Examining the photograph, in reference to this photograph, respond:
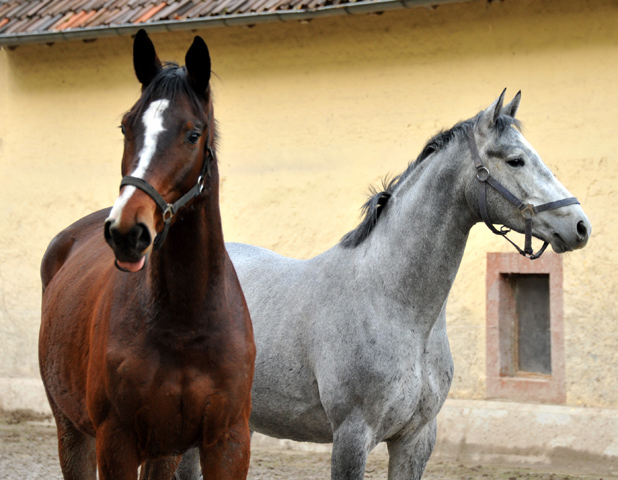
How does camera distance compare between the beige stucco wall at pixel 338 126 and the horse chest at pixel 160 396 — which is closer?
the horse chest at pixel 160 396

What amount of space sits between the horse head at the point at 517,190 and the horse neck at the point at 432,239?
9 cm

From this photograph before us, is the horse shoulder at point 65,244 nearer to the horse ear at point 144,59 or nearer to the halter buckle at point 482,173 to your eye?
the horse ear at point 144,59

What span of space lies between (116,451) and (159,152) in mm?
999

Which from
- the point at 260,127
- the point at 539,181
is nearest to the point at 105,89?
the point at 260,127

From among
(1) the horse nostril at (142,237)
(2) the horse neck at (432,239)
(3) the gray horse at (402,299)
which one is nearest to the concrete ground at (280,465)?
(3) the gray horse at (402,299)

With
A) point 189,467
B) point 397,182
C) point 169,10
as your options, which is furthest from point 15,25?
point 397,182

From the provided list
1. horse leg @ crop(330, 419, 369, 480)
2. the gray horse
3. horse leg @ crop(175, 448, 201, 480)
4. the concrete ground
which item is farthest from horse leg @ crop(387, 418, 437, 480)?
the concrete ground

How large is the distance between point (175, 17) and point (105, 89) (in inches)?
54.6

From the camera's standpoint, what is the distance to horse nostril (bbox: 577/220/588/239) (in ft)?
11.5

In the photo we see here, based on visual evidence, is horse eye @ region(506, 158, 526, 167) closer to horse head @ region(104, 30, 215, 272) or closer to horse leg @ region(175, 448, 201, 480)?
horse head @ region(104, 30, 215, 272)

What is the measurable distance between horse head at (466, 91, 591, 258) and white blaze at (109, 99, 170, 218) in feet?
5.58

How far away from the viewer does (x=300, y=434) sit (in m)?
4.23

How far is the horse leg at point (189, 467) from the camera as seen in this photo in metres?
4.72

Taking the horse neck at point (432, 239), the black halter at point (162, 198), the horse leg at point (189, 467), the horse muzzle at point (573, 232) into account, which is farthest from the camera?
the horse leg at point (189, 467)
